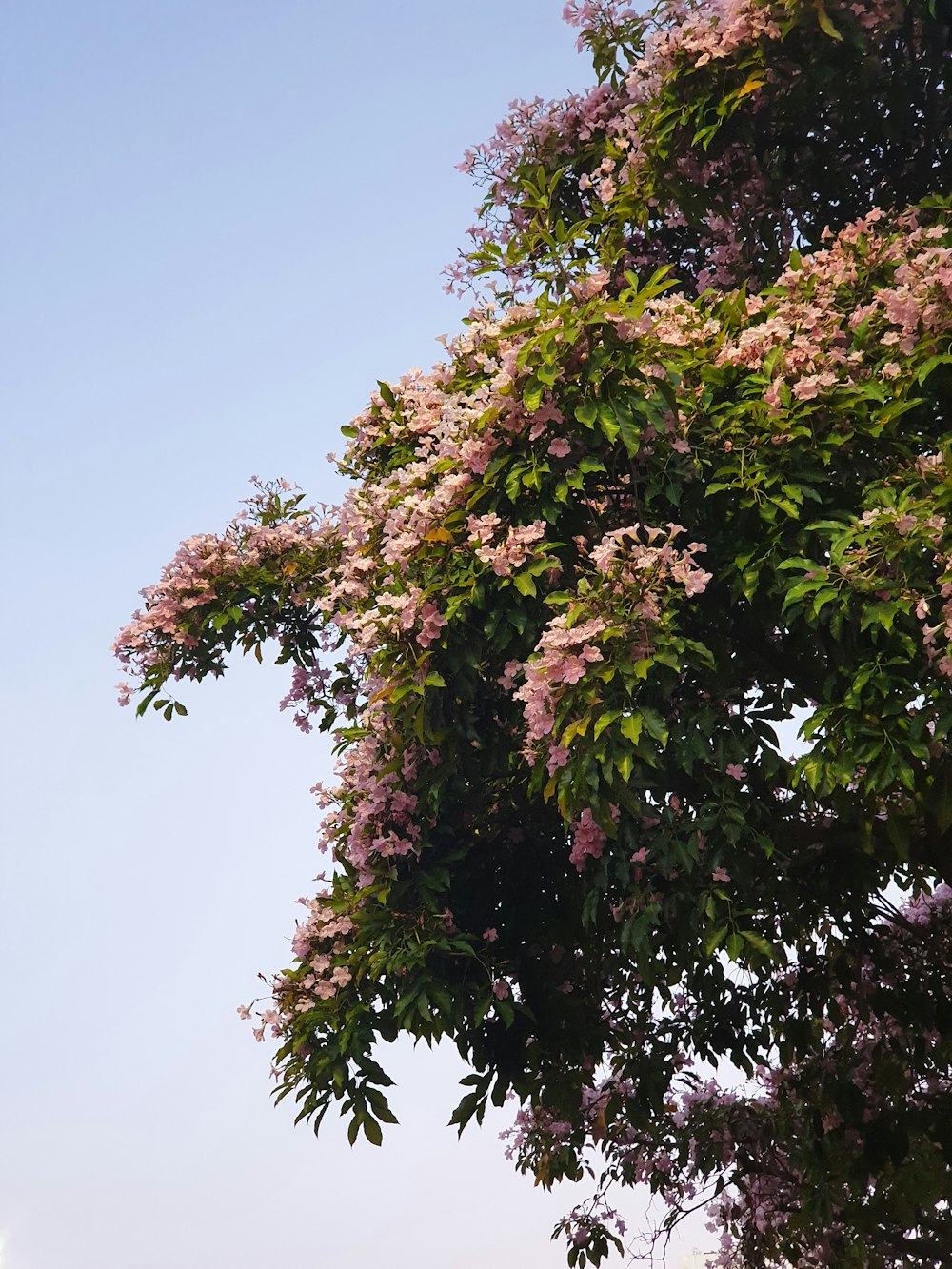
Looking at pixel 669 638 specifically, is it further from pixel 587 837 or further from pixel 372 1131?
pixel 372 1131

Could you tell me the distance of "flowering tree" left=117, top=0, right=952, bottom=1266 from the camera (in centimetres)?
650

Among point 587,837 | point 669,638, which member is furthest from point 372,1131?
point 669,638

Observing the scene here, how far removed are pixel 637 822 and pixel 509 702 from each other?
3.59ft

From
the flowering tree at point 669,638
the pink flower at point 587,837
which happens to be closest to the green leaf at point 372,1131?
the flowering tree at point 669,638

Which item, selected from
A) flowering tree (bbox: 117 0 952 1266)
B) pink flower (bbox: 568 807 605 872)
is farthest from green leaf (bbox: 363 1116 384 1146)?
pink flower (bbox: 568 807 605 872)

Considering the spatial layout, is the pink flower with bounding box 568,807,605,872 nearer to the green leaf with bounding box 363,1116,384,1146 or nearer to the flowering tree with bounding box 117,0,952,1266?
the flowering tree with bounding box 117,0,952,1266

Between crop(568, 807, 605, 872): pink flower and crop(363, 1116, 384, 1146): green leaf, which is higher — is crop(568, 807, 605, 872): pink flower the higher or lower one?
the higher one

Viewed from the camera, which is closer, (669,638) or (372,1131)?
(669,638)

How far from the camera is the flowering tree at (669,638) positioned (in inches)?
256

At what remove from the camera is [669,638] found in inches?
248

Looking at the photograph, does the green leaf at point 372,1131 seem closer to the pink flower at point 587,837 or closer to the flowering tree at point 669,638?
the flowering tree at point 669,638

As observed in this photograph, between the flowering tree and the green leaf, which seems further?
the green leaf

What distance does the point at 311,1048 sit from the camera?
26.2ft

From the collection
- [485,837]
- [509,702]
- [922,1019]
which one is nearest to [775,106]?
[509,702]
